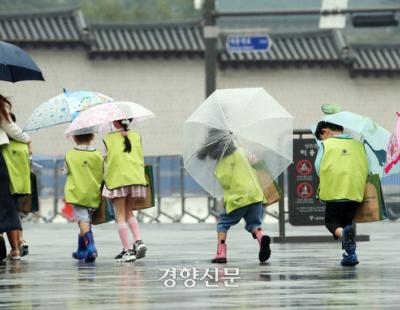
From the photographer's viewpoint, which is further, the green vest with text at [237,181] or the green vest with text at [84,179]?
the green vest with text at [84,179]

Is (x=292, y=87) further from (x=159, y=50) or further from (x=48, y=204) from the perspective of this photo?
(x=48, y=204)

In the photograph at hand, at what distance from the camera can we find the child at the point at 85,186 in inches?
669

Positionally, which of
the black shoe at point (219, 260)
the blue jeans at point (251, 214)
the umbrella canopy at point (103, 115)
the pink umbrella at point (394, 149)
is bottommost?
the black shoe at point (219, 260)

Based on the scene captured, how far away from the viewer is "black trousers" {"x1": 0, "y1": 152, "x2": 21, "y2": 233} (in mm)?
16375

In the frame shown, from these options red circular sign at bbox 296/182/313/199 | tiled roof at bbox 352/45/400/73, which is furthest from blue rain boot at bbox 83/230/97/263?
tiled roof at bbox 352/45/400/73

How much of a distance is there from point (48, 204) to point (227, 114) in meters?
24.7

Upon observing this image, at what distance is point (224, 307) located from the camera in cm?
1108

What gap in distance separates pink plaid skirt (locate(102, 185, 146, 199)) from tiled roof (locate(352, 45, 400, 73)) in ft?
91.3

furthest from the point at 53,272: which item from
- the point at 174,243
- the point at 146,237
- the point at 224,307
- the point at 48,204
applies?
the point at 48,204

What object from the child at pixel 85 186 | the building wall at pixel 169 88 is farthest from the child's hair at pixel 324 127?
the building wall at pixel 169 88

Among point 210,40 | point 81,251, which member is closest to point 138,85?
point 210,40

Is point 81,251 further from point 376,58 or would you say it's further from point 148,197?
point 376,58

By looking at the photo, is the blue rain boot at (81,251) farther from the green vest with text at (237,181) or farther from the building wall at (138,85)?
the building wall at (138,85)

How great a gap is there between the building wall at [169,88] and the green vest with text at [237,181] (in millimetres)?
25951
